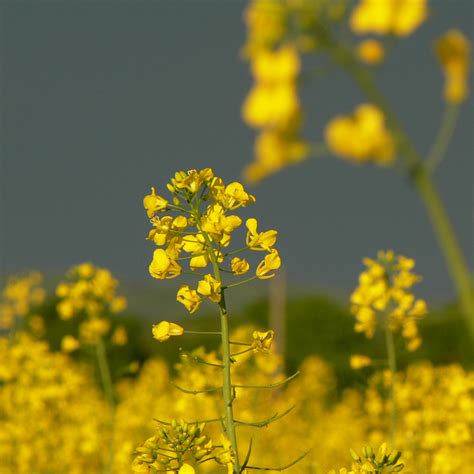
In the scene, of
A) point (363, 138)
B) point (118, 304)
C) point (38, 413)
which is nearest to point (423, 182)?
point (363, 138)

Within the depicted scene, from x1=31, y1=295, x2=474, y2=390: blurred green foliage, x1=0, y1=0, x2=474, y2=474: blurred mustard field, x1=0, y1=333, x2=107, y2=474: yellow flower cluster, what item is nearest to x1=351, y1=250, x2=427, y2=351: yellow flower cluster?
x1=0, y1=0, x2=474, y2=474: blurred mustard field

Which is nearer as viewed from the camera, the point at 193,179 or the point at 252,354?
the point at 193,179

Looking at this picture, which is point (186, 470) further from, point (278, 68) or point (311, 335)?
point (311, 335)

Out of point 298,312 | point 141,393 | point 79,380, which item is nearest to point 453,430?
point 79,380

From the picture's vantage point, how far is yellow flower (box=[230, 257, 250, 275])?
2.65 metres

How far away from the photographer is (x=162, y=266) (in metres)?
2.62

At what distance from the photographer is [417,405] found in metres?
5.84

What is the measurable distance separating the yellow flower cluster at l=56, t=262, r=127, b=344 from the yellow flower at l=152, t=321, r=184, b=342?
3053mm

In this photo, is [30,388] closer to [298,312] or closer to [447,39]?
[447,39]

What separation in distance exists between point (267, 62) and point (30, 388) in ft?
13.7

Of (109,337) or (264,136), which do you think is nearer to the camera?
(264,136)

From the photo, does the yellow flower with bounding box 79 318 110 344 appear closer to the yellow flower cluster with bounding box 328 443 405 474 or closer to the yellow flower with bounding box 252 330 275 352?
the yellow flower with bounding box 252 330 275 352

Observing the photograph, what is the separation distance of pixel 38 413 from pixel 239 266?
5283mm

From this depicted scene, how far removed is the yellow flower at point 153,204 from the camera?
2607mm
